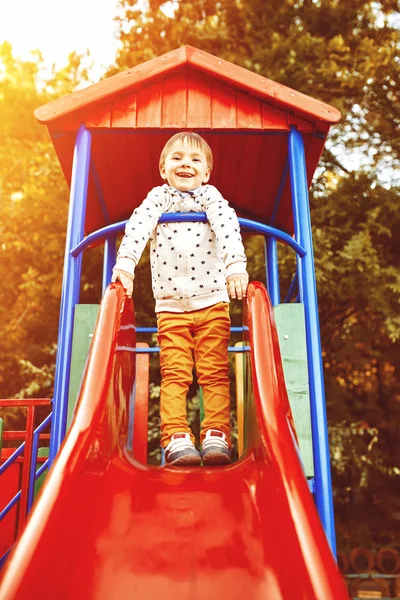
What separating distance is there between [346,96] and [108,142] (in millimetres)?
6047

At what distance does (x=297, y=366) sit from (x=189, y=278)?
746 millimetres

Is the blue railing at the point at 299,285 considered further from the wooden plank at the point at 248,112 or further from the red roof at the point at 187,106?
the wooden plank at the point at 248,112

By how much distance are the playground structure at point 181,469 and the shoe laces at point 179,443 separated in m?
0.22

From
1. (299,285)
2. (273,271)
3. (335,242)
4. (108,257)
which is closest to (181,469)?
(299,285)

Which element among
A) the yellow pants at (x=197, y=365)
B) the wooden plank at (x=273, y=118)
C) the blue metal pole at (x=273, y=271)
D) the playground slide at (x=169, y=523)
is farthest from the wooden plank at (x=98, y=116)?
the playground slide at (x=169, y=523)

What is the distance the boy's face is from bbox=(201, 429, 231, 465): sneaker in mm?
1305

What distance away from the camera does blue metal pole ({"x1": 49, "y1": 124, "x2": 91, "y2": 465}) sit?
104 inches

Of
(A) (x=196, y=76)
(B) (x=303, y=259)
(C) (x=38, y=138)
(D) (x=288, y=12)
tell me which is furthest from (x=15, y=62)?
(B) (x=303, y=259)

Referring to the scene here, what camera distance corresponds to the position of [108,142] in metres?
3.83

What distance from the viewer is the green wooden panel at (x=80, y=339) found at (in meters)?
2.74

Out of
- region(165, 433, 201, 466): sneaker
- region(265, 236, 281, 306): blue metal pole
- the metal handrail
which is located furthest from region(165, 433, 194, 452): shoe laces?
region(265, 236, 281, 306): blue metal pole

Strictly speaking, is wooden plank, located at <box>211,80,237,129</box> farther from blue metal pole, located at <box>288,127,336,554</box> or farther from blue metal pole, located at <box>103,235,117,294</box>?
blue metal pole, located at <box>103,235,117,294</box>

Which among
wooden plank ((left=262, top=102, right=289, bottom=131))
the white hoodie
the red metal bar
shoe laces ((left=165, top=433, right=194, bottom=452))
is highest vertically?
wooden plank ((left=262, top=102, right=289, bottom=131))

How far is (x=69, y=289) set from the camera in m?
2.96
